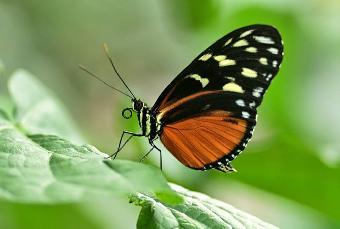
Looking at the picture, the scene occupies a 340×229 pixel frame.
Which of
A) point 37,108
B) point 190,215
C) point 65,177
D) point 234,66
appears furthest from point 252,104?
point 65,177

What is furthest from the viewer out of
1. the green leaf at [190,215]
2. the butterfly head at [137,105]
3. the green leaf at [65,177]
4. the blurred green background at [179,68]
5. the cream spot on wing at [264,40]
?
the blurred green background at [179,68]

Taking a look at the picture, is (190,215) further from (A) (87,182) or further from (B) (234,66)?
(B) (234,66)

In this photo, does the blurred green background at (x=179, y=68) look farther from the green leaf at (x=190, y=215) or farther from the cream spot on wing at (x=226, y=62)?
the green leaf at (x=190, y=215)

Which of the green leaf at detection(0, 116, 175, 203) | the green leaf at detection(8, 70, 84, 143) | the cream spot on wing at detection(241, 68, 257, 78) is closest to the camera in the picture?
the green leaf at detection(0, 116, 175, 203)

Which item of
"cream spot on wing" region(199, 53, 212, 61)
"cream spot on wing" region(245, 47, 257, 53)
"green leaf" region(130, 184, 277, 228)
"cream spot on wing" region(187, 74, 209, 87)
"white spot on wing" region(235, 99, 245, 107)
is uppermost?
"cream spot on wing" region(245, 47, 257, 53)

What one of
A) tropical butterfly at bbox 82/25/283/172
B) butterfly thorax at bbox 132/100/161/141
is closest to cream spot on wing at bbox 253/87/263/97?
tropical butterfly at bbox 82/25/283/172

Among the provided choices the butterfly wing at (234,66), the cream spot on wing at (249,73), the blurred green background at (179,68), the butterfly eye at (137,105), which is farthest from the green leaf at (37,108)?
the cream spot on wing at (249,73)

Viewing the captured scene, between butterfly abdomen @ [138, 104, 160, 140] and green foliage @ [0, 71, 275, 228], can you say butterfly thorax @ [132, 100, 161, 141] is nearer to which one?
butterfly abdomen @ [138, 104, 160, 140]
